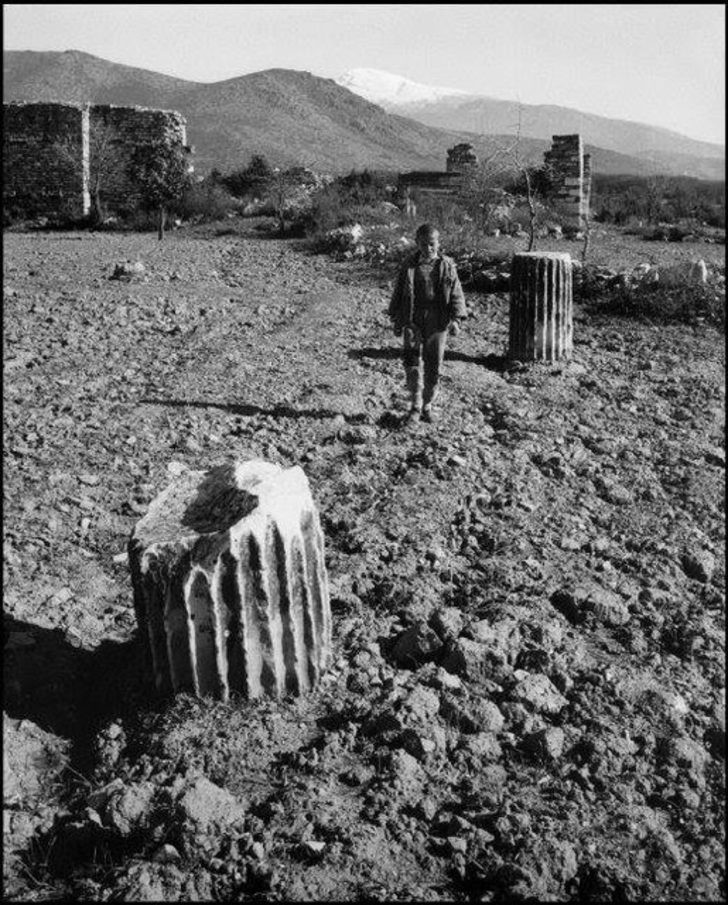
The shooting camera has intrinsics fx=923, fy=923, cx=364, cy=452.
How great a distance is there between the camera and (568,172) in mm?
20609

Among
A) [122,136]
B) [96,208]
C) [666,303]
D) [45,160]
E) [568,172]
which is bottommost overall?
[666,303]

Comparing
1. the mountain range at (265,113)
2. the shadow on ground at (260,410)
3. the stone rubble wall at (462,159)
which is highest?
the mountain range at (265,113)

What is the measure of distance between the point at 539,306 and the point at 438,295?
2347 millimetres

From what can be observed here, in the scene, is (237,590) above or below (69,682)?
above

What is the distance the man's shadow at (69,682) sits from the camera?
137 inches

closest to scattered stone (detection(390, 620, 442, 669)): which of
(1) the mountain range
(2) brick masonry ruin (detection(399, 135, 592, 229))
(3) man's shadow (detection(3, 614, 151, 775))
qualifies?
(3) man's shadow (detection(3, 614, 151, 775))

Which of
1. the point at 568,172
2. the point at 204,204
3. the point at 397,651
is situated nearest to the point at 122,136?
the point at 204,204

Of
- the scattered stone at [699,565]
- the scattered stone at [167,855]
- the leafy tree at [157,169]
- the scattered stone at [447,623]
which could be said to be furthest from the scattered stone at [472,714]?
the leafy tree at [157,169]

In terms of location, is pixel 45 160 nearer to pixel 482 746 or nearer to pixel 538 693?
Result: pixel 538 693

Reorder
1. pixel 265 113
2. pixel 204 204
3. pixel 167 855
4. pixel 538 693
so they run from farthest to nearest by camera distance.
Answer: pixel 265 113 < pixel 204 204 < pixel 538 693 < pixel 167 855

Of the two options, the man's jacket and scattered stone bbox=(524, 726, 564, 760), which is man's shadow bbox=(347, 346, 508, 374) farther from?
scattered stone bbox=(524, 726, 564, 760)

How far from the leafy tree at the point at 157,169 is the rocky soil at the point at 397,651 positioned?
14269 mm

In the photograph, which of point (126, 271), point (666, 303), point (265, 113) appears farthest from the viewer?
point (265, 113)

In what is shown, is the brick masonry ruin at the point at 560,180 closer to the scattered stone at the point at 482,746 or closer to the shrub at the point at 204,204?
the shrub at the point at 204,204
